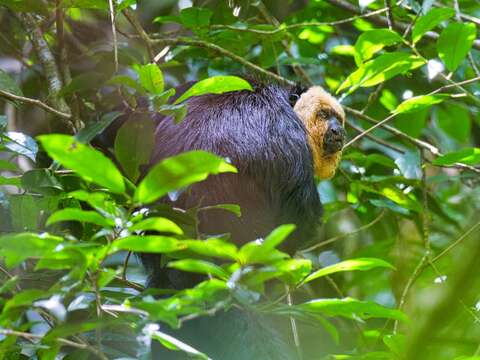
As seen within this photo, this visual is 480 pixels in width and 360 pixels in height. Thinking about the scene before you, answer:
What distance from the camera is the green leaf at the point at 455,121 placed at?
4.50 m

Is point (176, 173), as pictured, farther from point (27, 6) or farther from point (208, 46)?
point (208, 46)

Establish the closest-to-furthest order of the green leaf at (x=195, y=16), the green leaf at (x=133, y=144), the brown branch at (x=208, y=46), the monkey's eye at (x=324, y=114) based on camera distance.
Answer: the green leaf at (x=133, y=144), the green leaf at (x=195, y=16), the brown branch at (x=208, y=46), the monkey's eye at (x=324, y=114)

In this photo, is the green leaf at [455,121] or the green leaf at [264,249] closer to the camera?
the green leaf at [264,249]

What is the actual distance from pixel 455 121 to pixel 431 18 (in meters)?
1.98

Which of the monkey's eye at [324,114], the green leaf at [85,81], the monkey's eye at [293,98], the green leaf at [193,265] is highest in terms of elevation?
the green leaf at [85,81]

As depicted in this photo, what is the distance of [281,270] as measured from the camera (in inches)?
59.7

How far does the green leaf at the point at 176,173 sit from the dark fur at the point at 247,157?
1.14m

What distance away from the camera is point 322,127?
3.65 metres

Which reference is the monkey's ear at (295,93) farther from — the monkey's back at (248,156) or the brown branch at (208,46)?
the monkey's back at (248,156)

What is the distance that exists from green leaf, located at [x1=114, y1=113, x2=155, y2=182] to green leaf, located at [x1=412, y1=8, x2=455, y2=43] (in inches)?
48.8

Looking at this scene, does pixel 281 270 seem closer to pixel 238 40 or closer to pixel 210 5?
pixel 238 40

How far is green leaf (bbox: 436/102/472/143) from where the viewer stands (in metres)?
4.50

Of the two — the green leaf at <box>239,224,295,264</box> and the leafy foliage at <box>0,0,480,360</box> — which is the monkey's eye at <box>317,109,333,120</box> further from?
the green leaf at <box>239,224,295,264</box>

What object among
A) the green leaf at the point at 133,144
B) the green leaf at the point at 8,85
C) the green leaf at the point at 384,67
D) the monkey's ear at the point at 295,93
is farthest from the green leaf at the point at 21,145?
the monkey's ear at the point at 295,93
